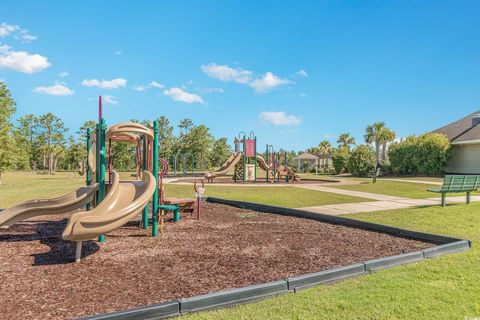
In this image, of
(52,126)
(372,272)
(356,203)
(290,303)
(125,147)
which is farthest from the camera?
(52,126)

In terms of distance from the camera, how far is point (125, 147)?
49.0 meters

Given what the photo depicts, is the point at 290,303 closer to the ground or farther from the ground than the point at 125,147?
closer to the ground

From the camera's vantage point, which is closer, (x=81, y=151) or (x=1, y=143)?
(x=1, y=143)

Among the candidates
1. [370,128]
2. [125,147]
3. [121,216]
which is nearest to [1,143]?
[125,147]

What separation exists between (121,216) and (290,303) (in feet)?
9.32

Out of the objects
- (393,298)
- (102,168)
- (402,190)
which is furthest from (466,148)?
(102,168)

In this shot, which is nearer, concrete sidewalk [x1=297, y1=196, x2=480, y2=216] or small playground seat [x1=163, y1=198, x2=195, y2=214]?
small playground seat [x1=163, y1=198, x2=195, y2=214]

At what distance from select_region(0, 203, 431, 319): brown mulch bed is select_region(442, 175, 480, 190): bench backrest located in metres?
5.36

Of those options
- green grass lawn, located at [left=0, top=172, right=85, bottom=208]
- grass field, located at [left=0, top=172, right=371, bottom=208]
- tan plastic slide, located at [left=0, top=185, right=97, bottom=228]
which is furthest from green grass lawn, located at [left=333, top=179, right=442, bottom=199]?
green grass lawn, located at [left=0, top=172, right=85, bottom=208]

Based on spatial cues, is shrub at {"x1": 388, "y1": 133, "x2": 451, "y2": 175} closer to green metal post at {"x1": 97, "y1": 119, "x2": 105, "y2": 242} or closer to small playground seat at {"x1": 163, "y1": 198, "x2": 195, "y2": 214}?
small playground seat at {"x1": 163, "y1": 198, "x2": 195, "y2": 214}

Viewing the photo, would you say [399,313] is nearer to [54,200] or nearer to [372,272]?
[372,272]

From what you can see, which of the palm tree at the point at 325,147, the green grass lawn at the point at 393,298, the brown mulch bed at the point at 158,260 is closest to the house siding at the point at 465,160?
the brown mulch bed at the point at 158,260

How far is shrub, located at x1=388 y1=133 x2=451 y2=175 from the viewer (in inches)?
1276

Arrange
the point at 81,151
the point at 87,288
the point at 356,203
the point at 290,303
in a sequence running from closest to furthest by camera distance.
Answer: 1. the point at 290,303
2. the point at 87,288
3. the point at 356,203
4. the point at 81,151
